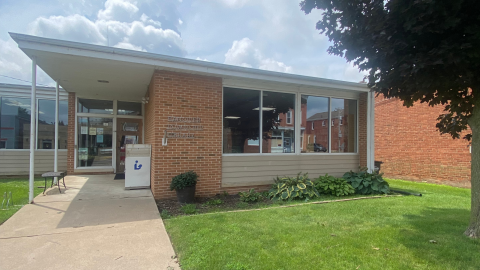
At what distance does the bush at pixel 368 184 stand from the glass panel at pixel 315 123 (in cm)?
127

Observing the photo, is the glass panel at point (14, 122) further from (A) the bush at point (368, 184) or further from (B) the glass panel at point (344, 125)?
(A) the bush at point (368, 184)

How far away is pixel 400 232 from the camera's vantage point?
12.7 ft

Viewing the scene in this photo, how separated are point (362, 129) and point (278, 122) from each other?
123 inches

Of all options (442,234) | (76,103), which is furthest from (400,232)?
(76,103)

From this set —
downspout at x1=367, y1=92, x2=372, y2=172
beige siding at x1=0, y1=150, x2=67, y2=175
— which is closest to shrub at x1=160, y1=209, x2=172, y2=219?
downspout at x1=367, y1=92, x2=372, y2=172

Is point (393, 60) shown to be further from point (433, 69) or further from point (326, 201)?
point (326, 201)

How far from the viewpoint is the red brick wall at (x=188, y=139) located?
235 inches

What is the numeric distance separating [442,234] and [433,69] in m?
2.41

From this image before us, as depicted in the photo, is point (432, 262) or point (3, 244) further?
point (3, 244)

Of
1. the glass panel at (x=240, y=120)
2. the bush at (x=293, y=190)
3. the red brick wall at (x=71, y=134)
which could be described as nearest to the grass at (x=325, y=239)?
the bush at (x=293, y=190)

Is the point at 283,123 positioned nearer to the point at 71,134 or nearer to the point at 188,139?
the point at 188,139

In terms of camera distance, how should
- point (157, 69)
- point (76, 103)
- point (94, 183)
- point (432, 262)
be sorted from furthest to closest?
point (76, 103) → point (94, 183) → point (157, 69) → point (432, 262)

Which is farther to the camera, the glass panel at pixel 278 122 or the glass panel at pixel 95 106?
the glass panel at pixel 95 106

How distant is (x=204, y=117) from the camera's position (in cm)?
645
